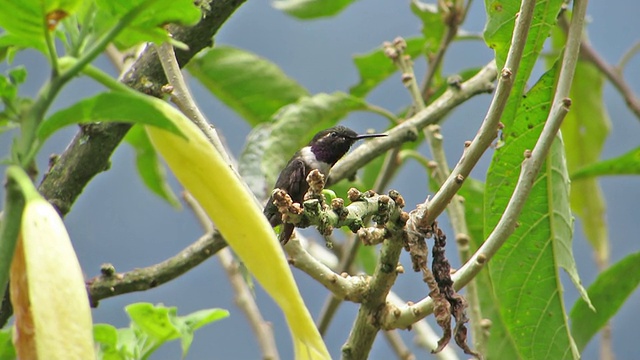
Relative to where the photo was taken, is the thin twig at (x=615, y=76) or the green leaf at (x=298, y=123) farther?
the thin twig at (x=615, y=76)

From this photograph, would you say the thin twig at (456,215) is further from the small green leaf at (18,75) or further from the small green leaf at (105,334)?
the small green leaf at (18,75)

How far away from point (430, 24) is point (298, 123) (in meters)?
0.66

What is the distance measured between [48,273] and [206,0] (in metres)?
0.96

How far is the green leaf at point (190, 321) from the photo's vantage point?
159 cm

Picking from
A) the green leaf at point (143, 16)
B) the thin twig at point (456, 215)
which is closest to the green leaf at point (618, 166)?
the thin twig at point (456, 215)

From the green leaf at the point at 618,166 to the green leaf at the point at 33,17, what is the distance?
1.67 metres

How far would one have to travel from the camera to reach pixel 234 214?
31.1 inches

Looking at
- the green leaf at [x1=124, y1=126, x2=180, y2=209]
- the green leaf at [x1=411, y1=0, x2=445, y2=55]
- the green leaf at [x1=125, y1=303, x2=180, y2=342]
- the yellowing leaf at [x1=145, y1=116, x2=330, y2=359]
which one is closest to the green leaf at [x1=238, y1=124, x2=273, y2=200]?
the green leaf at [x1=124, y1=126, x2=180, y2=209]

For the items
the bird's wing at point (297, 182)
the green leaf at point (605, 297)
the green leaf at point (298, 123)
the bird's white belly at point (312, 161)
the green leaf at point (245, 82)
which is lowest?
the green leaf at point (605, 297)

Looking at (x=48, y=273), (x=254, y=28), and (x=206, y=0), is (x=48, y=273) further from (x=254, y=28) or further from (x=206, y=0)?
(x=254, y=28)

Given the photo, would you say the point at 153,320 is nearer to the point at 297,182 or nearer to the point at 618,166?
the point at 297,182

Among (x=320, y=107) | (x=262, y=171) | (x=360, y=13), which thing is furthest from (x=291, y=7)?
(x=360, y=13)

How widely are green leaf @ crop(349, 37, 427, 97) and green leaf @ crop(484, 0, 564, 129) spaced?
4.05ft

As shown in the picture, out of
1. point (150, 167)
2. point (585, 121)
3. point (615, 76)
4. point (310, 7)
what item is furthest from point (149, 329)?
point (585, 121)
